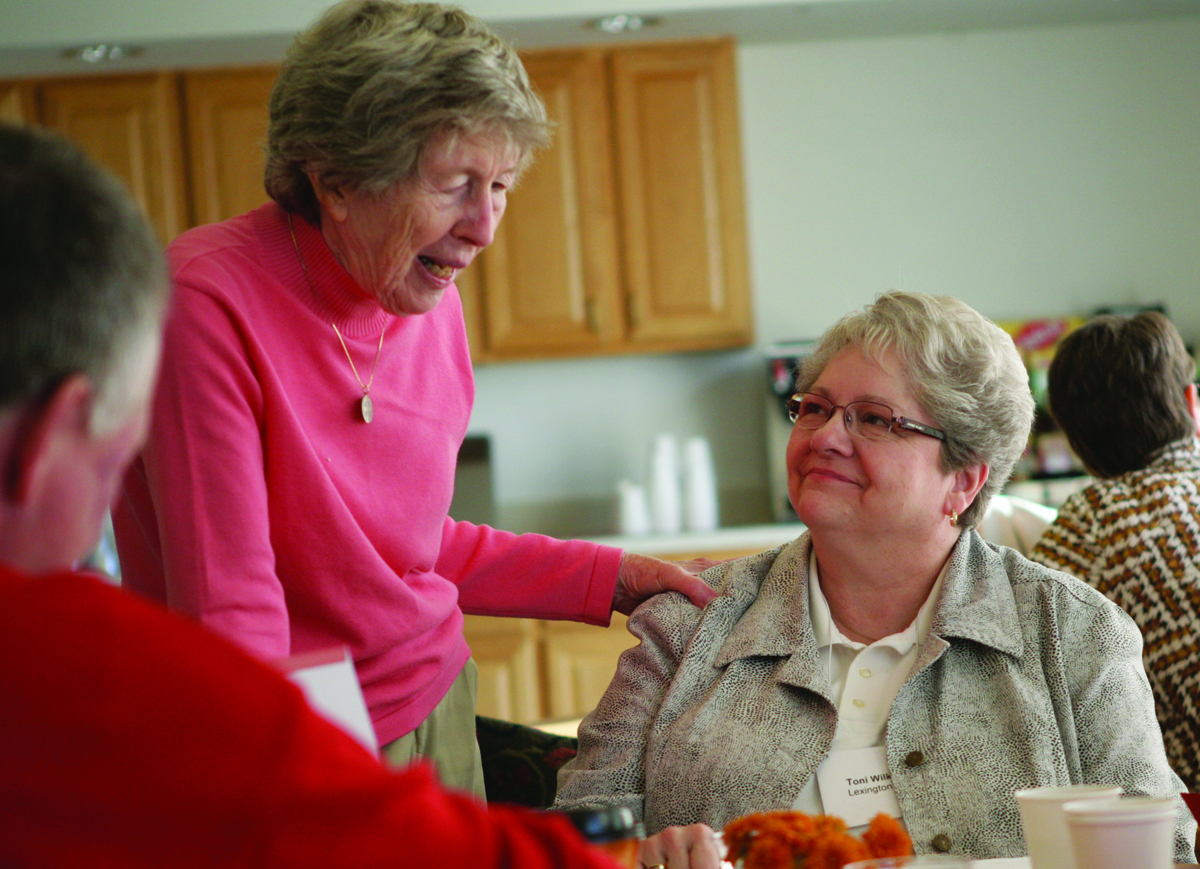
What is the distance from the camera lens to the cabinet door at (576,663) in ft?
12.6

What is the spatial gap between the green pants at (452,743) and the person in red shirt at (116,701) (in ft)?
2.86

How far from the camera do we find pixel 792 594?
163 cm

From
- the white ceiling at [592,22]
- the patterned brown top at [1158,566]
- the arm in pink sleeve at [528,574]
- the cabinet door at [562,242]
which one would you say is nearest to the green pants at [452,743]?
the arm in pink sleeve at [528,574]

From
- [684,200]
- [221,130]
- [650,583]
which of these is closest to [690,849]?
[650,583]

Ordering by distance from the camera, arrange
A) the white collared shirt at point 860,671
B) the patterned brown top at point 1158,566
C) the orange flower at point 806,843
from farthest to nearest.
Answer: the patterned brown top at point 1158,566
the white collared shirt at point 860,671
the orange flower at point 806,843

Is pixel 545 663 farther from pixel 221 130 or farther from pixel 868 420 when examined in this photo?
pixel 868 420

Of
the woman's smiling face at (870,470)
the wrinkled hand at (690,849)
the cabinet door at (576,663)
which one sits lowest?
the cabinet door at (576,663)

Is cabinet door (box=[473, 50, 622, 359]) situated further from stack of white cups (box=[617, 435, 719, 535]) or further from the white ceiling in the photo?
stack of white cups (box=[617, 435, 719, 535])

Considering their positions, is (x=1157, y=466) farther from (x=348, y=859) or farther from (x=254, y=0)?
(x=254, y=0)

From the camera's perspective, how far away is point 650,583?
5.40 feet

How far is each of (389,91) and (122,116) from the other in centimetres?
340

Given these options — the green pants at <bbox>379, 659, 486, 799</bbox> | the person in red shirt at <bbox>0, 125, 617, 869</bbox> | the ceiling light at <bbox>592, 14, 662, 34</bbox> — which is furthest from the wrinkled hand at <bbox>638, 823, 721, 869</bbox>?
the ceiling light at <bbox>592, 14, 662, 34</bbox>

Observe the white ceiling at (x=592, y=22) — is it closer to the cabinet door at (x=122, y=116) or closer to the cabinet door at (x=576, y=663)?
the cabinet door at (x=122, y=116)

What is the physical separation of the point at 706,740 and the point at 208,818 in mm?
1019
